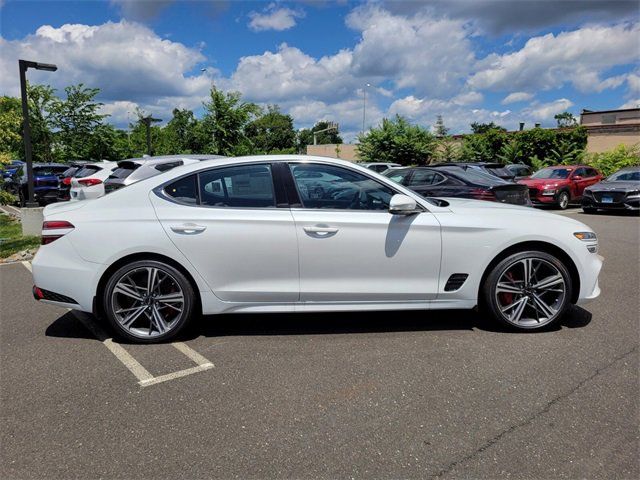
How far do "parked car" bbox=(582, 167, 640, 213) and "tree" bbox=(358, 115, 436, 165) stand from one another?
1743 centimetres

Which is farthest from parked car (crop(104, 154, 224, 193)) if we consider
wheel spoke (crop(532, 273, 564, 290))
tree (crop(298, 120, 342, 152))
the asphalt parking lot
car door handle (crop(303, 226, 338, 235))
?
tree (crop(298, 120, 342, 152))

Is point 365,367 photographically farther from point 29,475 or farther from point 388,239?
point 29,475

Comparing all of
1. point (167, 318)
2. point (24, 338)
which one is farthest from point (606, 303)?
point (24, 338)

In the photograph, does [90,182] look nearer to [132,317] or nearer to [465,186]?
[132,317]

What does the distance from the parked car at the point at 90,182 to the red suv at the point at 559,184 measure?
12.7 meters

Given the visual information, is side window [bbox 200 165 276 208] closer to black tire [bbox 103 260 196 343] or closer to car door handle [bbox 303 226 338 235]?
car door handle [bbox 303 226 338 235]

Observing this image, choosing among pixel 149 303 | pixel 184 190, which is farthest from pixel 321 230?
pixel 149 303

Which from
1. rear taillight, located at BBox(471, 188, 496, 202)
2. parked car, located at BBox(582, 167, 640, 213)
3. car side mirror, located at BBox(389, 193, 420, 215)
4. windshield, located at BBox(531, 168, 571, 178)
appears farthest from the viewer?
windshield, located at BBox(531, 168, 571, 178)

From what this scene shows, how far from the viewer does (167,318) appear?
4.09 meters

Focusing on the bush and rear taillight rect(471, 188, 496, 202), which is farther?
the bush

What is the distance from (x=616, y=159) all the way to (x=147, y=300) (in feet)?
91.7

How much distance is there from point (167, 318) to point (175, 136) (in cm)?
3636

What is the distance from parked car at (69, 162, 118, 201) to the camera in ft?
32.3

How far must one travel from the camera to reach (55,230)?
3.97 metres
